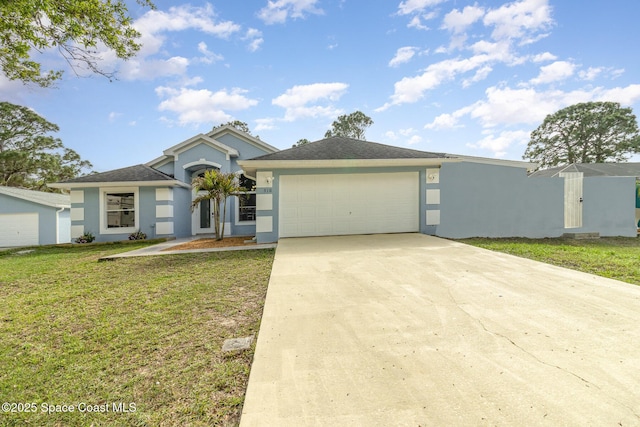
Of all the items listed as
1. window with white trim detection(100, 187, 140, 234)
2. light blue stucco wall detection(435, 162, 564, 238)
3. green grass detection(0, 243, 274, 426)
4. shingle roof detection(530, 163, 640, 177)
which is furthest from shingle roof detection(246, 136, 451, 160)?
shingle roof detection(530, 163, 640, 177)

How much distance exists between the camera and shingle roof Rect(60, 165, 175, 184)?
1177 centimetres

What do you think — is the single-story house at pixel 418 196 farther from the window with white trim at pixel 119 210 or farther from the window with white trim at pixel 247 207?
the window with white trim at pixel 119 210

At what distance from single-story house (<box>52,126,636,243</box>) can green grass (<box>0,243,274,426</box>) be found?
172 inches

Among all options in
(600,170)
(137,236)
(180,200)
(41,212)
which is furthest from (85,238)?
(600,170)

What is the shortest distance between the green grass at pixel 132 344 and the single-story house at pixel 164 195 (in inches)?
262

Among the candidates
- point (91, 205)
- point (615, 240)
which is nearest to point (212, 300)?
point (91, 205)

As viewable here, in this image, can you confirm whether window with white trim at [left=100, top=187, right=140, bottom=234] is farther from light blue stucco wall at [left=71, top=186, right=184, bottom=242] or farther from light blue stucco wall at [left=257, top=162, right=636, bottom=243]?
light blue stucco wall at [left=257, top=162, right=636, bottom=243]

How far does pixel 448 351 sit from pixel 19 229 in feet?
70.9

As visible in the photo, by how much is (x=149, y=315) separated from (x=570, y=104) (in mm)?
41768

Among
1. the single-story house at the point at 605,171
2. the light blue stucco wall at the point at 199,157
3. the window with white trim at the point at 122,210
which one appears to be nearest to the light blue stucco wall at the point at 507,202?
the single-story house at the point at 605,171

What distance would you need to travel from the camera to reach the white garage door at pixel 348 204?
969cm

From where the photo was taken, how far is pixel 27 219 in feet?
49.0

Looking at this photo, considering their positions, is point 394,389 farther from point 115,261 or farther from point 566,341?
point 115,261

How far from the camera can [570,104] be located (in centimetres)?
2961
